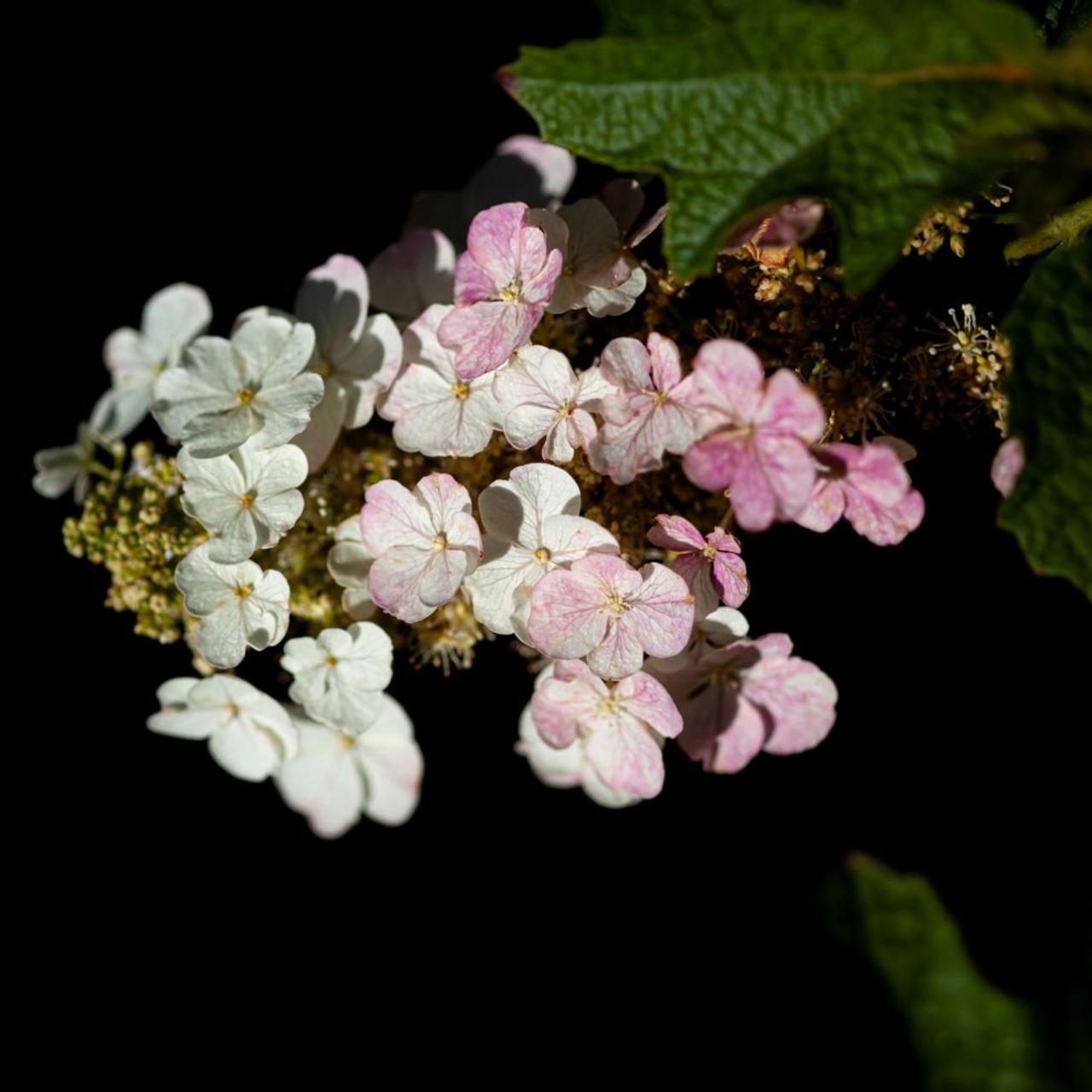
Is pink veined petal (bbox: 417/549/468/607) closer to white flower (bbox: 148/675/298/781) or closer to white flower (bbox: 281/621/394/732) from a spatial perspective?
white flower (bbox: 281/621/394/732)

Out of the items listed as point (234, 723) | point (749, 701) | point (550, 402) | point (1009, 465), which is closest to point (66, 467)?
point (234, 723)

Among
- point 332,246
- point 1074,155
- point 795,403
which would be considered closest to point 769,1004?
point 795,403

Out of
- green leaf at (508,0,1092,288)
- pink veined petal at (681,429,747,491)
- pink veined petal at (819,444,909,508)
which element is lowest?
pink veined petal at (819,444,909,508)

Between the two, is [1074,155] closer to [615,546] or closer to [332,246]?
[615,546]

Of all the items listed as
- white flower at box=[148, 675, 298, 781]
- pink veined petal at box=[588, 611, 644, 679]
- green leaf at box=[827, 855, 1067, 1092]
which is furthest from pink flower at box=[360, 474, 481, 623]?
green leaf at box=[827, 855, 1067, 1092]

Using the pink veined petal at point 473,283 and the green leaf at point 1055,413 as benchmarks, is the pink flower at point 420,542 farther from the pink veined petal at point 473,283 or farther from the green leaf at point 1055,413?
the green leaf at point 1055,413

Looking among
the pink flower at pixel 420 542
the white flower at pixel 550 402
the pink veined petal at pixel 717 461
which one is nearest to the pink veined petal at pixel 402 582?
the pink flower at pixel 420 542
